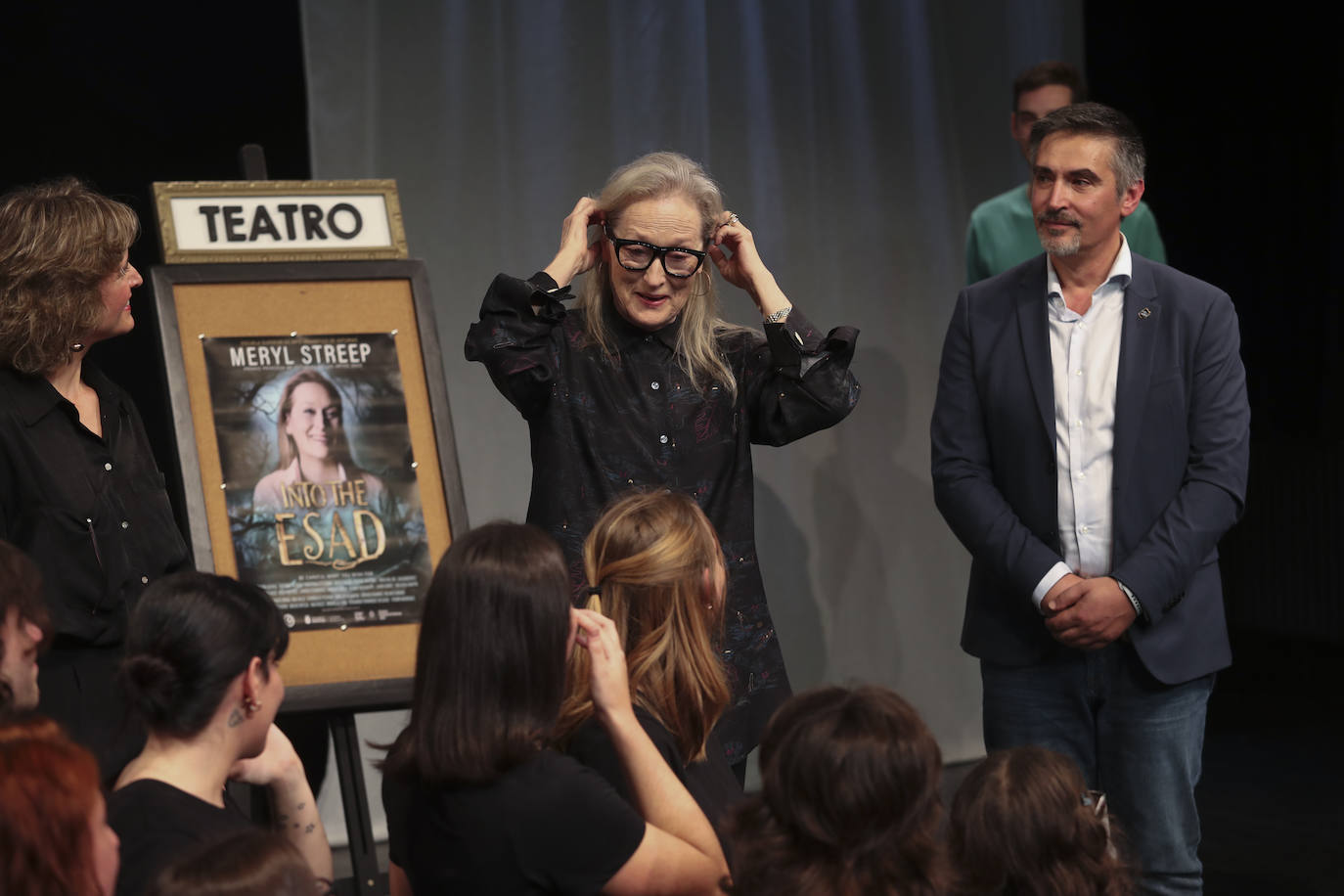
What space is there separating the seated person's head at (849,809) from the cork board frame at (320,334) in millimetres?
1209

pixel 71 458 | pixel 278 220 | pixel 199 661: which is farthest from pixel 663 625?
pixel 278 220

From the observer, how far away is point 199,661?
1.82m

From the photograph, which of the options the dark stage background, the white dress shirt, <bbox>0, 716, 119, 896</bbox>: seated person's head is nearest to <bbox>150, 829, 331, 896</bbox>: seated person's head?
<bbox>0, 716, 119, 896</bbox>: seated person's head

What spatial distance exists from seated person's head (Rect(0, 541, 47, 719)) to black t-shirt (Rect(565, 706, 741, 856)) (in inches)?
28.6

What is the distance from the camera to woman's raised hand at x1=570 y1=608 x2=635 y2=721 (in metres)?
1.85

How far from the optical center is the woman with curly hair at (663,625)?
1.95 metres

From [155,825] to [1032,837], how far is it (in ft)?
3.44

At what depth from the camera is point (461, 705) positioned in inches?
68.6

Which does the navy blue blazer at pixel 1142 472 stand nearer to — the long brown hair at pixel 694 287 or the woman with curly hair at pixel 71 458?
the long brown hair at pixel 694 287

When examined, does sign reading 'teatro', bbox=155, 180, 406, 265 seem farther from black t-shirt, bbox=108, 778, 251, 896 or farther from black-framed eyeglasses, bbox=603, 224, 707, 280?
black t-shirt, bbox=108, 778, 251, 896

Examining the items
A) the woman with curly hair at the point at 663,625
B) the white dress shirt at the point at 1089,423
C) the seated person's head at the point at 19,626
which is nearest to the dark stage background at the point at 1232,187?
the white dress shirt at the point at 1089,423

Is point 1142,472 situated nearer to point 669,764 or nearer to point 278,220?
point 669,764

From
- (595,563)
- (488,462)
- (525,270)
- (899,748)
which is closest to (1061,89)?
(525,270)

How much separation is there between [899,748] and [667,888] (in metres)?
0.36
